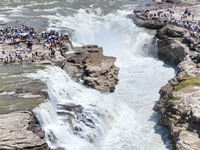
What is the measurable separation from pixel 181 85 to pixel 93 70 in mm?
11352

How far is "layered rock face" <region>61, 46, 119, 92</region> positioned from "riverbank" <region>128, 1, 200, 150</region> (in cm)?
782

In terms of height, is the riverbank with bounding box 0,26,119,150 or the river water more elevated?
the riverbank with bounding box 0,26,119,150

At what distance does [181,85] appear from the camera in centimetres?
2866

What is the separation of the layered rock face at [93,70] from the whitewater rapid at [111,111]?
1172mm

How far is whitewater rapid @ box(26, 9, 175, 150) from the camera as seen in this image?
2472 centimetres

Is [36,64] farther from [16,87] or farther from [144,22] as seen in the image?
[144,22]

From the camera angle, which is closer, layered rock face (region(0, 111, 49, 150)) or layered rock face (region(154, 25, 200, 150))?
layered rock face (region(0, 111, 49, 150))

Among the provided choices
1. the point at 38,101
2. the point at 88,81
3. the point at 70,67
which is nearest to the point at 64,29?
the point at 70,67

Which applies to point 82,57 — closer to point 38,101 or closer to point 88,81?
point 88,81

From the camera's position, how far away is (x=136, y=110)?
33.3 metres

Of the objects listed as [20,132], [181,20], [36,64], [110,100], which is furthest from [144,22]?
[20,132]

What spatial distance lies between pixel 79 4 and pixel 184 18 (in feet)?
117

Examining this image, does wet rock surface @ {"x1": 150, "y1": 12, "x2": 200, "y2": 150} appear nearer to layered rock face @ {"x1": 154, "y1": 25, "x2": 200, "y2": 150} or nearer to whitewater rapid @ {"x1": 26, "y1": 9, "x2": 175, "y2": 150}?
layered rock face @ {"x1": 154, "y1": 25, "x2": 200, "y2": 150}

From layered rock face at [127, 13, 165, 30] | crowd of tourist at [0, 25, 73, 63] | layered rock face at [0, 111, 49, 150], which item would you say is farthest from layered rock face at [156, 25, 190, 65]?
layered rock face at [0, 111, 49, 150]
